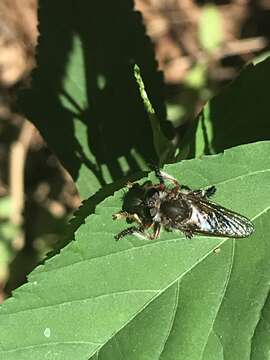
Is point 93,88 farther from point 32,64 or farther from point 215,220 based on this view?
point 32,64

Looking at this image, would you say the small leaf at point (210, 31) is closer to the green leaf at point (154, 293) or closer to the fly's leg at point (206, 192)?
the fly's leg at point (206, 192)

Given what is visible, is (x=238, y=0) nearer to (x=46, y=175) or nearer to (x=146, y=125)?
(x=46, y=175)

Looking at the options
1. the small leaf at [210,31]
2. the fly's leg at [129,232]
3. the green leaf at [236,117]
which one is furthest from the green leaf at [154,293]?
the small leaf at [210,31]

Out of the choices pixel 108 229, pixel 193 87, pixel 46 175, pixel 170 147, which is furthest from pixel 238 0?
pixel 108 229

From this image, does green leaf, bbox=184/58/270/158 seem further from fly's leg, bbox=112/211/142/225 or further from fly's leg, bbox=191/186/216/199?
fly's leg, bbox=112/211/142/225

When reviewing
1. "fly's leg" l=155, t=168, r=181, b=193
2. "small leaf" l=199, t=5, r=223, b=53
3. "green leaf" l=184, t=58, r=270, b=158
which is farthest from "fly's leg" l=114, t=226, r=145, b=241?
"small leaf" l=199, t=5, r=223, b=53

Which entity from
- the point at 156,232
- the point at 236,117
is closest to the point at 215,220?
the point at 156,232

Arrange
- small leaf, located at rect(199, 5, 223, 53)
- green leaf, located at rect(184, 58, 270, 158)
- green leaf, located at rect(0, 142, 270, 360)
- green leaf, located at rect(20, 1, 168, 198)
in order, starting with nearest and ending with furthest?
green leaf, located at rect(0, 142, 270, 360) < green leaf, located at rect(184, 58, 270, 158) < green leaf, located at rect(20, 1, 168, 198) < small leaf, located at rect(199, 5, 223, 53)
